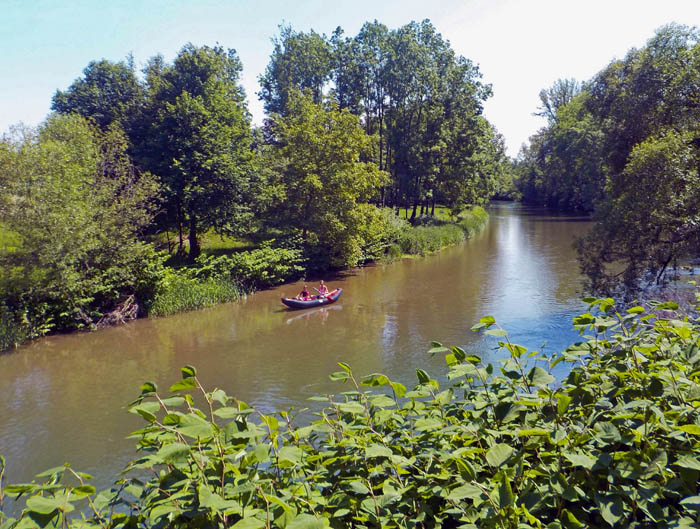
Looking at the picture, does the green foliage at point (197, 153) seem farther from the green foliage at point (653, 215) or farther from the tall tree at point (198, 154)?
the green foliage at point (653, 215)

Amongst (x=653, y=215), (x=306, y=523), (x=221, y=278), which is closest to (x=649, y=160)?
(x=653, y=215)

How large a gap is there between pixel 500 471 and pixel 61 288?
56.6 feet

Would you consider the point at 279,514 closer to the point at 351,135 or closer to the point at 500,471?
the point at 500,471

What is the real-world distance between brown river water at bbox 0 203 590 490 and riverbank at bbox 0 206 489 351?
1.60ft

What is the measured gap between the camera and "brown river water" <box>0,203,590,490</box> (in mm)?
10242

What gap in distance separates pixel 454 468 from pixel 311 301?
58.1 feet

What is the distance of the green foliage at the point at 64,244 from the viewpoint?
51.0 feet

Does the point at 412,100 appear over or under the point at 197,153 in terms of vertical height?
over

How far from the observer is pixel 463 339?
1523cm

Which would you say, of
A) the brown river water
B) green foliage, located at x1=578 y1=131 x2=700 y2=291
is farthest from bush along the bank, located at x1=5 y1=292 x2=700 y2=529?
green foliage, located at x1=578 y1=131 x2=700 y2=291

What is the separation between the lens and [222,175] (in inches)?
998

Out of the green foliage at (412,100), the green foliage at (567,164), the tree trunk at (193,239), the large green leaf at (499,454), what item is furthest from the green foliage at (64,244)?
the green foliage at (567,164)

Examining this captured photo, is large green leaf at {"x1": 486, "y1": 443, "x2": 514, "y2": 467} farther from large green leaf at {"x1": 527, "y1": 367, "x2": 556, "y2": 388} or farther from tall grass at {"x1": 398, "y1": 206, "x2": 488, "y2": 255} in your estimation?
tall grass at {"x1": 398, "y1": 206, "x2": 488, "y2": 255}

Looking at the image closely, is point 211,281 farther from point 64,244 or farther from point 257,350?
point 257,350
